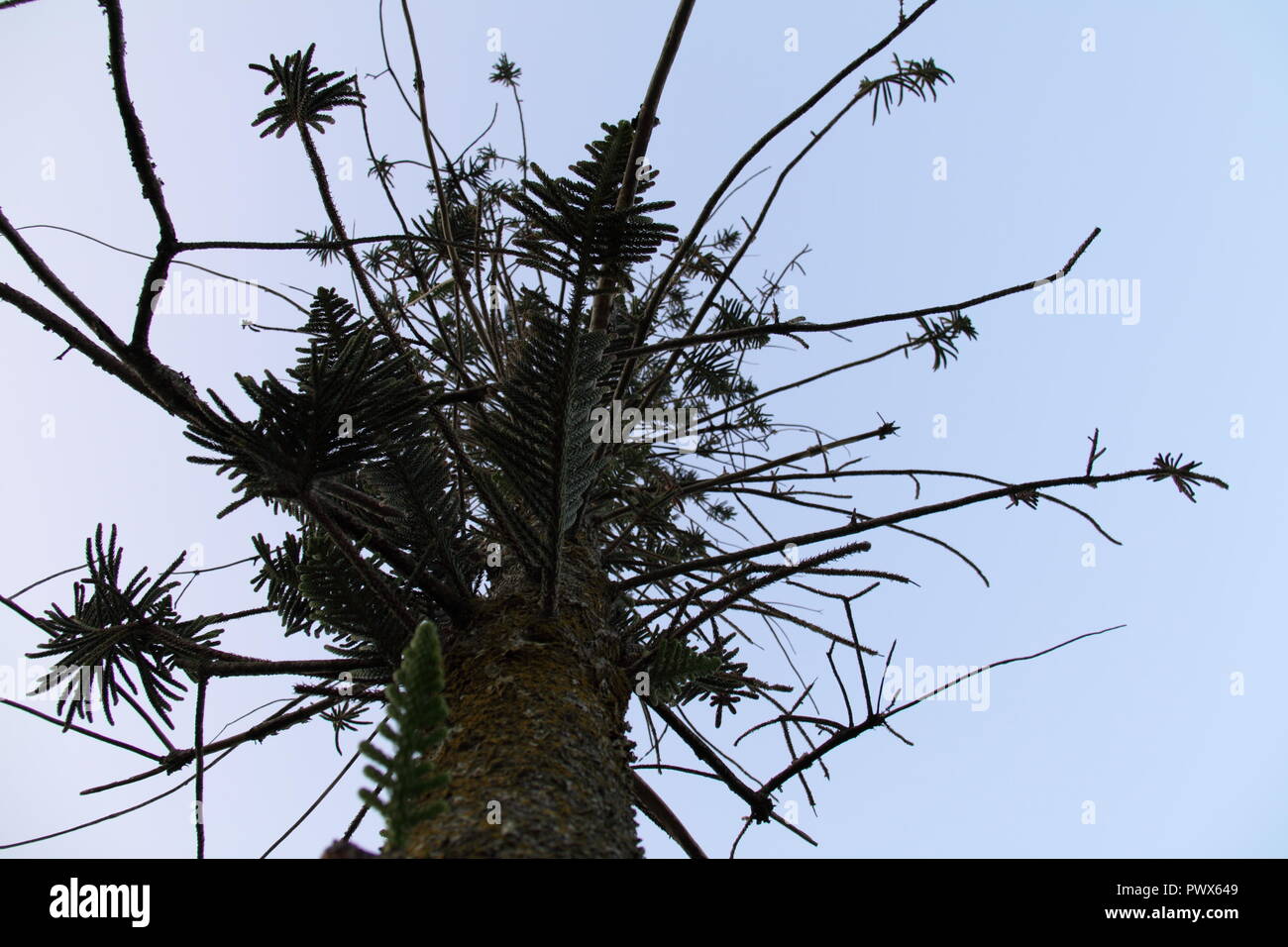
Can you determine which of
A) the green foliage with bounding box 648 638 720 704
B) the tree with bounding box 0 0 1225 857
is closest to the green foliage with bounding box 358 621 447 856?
the tree with bounding box 0 0 1225 857

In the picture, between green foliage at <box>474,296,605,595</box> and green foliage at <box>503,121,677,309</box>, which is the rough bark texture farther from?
green foliage at <box>503,121,677,309</box>

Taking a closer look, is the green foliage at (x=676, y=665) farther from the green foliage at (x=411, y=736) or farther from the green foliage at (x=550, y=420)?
the green foliage at (x=411, y=736)

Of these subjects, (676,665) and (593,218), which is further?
(676,665)

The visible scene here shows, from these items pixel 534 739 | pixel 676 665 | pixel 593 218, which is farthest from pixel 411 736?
pixel 676 665

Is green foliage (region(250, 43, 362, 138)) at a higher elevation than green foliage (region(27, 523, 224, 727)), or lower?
higher

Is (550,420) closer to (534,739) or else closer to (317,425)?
(317,425)

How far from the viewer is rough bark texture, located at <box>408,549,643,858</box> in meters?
0.75

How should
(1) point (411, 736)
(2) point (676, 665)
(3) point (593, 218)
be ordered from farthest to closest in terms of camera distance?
(2) point (676, 665), (3) point (593, 218), (1) point (411, 736)

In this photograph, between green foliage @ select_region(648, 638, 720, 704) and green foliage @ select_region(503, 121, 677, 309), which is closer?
green foliage @ select_region(503, 121, 677, 309)

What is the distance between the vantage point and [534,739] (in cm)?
94
